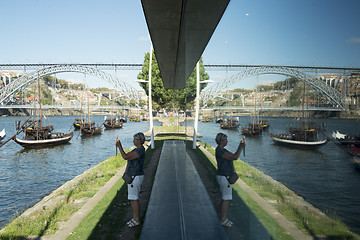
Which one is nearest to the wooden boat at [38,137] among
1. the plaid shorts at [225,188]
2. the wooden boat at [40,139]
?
the wooden boat at [40,139]

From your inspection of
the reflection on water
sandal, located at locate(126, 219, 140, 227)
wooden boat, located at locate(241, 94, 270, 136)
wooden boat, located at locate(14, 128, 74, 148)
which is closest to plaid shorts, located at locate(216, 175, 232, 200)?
the reflection on water

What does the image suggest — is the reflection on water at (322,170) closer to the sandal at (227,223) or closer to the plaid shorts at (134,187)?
the sandal at (227,223)

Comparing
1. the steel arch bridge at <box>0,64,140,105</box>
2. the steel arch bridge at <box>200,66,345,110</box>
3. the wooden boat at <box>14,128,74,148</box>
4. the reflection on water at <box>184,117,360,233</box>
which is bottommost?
the wooden boat at <box>14,128,74,148</box>

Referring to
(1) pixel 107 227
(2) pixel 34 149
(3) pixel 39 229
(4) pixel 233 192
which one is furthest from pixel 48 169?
(4) pixel 233 192

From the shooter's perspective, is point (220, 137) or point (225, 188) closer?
point (225, 188)

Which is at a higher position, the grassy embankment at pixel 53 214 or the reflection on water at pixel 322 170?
the reflection on water at pixel 322 170

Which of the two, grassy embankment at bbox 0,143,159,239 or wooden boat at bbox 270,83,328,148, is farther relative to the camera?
grassy embankment at bbox 0,143,159,239

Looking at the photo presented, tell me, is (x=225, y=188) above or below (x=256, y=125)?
below

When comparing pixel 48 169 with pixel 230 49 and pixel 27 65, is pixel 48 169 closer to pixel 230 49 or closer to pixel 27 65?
pixel 230 49

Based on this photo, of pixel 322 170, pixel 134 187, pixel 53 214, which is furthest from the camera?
pixel 53 214

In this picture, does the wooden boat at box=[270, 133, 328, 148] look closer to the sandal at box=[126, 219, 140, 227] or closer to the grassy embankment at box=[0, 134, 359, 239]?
the grassy embankment at box=[0, 134, 359, 239]

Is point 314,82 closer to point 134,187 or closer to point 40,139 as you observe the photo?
point 134,187

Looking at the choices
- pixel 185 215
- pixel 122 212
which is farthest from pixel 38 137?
pixel 185 215

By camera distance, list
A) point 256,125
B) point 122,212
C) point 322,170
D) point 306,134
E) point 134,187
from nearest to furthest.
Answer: point 322,170, point 256,125, point 306,134, point 134,187, point 122,212
